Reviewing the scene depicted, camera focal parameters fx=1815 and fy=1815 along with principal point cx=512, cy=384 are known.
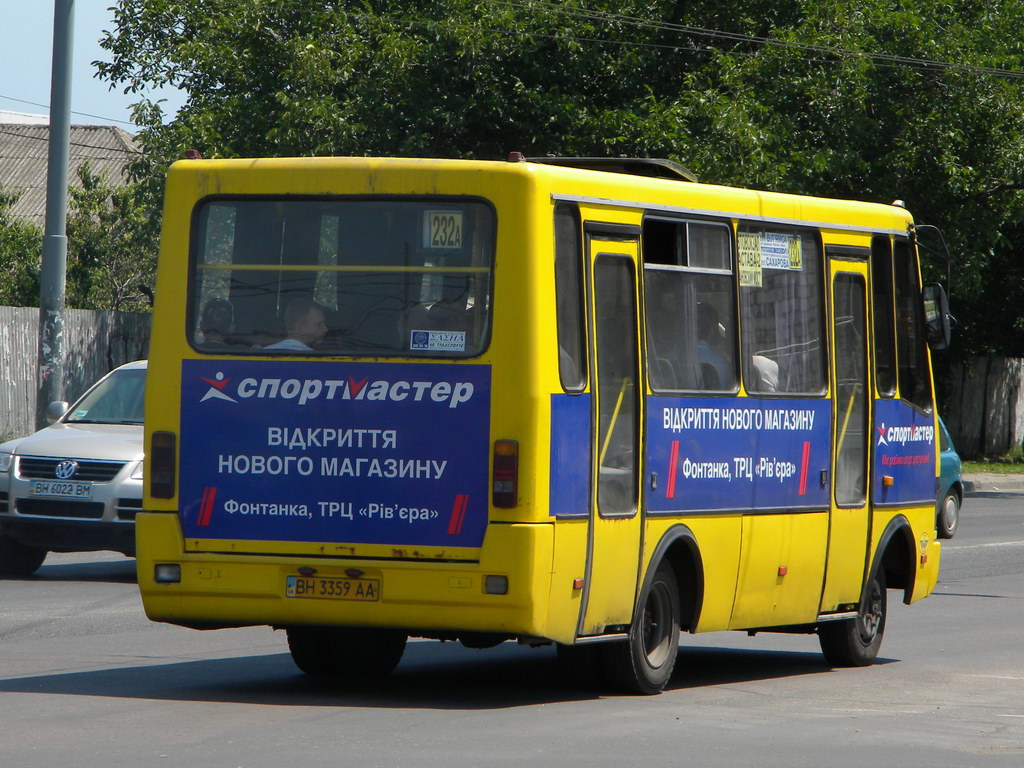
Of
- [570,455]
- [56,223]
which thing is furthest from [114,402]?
[570,455]

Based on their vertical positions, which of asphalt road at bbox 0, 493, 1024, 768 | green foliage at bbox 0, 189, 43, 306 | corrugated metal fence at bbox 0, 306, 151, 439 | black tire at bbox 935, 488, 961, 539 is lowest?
asphalt road at bbox 0, 493, 1024, 768

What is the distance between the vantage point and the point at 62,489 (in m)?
14.6

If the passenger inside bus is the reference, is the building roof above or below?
above

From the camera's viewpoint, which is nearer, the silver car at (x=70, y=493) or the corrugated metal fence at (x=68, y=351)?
the silver car at (x=70, y=493)

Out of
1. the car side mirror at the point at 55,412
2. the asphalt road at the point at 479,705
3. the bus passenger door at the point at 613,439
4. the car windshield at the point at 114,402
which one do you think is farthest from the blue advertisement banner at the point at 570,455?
the car side mirror at the point at 55,412

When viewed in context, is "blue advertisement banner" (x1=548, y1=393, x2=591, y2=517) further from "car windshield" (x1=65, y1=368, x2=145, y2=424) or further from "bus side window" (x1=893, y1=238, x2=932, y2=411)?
"car windshield" (x1=65, y1=368, x2=145, y2=424)

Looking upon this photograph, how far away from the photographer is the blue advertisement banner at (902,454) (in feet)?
36.8

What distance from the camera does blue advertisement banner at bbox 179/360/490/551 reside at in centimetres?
839

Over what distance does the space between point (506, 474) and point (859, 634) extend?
3747mm

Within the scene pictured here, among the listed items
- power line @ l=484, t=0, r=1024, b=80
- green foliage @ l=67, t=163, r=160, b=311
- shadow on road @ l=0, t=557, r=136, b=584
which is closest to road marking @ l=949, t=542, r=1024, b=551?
power line @ l=484, t=0, r=1024, b=80

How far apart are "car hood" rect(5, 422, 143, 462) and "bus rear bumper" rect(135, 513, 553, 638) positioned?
236 inches

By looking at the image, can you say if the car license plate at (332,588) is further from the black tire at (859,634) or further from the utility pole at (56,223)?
the utility pole at (56,223)

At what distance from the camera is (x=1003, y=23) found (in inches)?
1136

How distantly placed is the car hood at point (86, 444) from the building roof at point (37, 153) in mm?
49443
